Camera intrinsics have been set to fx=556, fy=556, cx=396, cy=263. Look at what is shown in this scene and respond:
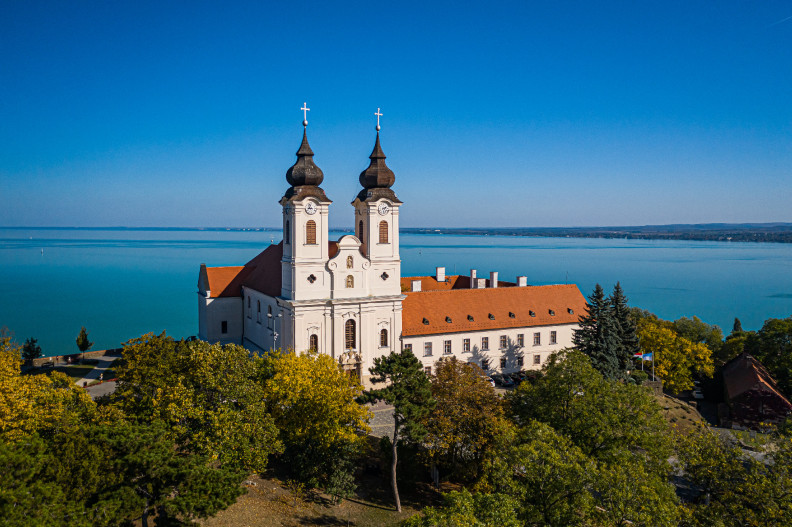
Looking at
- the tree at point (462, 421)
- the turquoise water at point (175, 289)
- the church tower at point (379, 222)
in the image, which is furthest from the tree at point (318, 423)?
the turquoise water at point (175, 289)

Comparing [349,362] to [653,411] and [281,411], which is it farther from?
[653,411]

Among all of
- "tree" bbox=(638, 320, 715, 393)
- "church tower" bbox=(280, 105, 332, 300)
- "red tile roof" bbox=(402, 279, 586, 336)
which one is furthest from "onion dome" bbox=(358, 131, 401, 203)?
"tree" bbox=(638, 320, 715, 393)

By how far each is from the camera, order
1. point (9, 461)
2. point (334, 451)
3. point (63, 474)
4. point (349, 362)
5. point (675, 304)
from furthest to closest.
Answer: point (675, 304) → point (349, 362) → point (334, 451) → point (63, 474) → point (9, 461)

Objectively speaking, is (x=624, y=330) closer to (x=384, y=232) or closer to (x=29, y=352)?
(x=384, y=232)

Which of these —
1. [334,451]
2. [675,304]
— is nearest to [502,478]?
[334,451]

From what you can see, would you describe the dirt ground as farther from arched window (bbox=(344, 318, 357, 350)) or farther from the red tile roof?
the red tile roof

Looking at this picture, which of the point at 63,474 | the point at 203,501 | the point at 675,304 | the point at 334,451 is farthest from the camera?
the point at 675,304
